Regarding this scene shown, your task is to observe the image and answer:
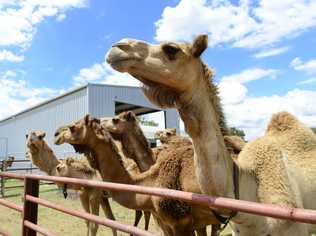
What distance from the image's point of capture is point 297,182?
3.32m

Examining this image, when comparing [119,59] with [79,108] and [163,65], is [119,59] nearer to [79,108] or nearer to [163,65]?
[163,65]

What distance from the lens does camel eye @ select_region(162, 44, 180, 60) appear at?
2.73 m

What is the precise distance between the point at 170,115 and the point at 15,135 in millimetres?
17366

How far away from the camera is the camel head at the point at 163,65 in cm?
260

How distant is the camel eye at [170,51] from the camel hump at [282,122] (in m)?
1.87

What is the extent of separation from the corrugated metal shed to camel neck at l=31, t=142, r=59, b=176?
11281mm

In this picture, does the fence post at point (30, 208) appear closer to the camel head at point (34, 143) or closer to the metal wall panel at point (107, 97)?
the camel head at point (34, 143)

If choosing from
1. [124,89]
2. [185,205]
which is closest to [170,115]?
[124,89]

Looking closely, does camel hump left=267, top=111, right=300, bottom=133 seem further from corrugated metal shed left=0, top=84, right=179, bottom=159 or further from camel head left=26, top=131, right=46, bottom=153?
corrugated metal shed left=0, top=84, right=179, bottom=159

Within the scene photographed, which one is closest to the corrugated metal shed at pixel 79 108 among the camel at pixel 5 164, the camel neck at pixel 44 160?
the camel at pixel 5 164

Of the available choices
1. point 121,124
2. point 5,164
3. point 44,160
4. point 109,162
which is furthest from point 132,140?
point 5,164

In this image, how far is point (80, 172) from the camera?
26.5ft

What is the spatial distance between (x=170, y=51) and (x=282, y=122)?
1932mm

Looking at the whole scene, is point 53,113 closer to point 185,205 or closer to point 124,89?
point 124,89
